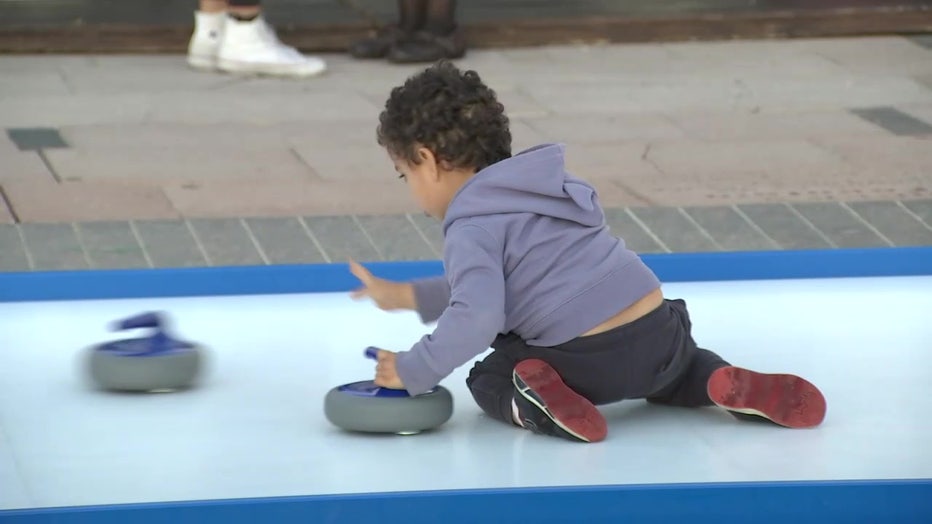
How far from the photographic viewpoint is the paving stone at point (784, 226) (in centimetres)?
366

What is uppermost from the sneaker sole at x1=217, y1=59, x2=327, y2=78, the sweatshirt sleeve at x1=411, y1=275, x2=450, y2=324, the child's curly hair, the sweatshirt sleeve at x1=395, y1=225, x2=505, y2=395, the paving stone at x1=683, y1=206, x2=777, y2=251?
the child's curly hair

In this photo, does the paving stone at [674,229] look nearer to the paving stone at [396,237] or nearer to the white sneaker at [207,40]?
A: the paving stone at [396,237]

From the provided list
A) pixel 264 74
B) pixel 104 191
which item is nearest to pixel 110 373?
pixel 104 191

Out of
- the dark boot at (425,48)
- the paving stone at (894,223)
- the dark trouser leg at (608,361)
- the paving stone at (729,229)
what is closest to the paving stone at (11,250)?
the dark trouser leg at (608,361)

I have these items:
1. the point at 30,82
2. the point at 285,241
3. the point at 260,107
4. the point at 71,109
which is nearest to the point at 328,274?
the point at 285,241

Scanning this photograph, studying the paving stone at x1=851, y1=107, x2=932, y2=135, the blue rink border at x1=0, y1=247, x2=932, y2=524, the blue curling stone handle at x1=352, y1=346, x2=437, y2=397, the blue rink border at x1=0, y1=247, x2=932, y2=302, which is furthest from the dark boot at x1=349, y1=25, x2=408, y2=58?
the blue rink border at x1=0, y1=247, x2=932, y2=524

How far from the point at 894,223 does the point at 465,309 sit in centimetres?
196

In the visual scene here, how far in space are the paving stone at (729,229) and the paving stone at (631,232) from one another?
0.51 ft

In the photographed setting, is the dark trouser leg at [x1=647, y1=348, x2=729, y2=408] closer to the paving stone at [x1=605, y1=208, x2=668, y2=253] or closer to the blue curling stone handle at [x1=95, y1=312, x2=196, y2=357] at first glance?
the blue curling stone handle at [x1=95, y1=312, x2=196, y2=357]

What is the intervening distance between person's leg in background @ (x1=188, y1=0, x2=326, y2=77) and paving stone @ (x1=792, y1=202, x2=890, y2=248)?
7.25ft

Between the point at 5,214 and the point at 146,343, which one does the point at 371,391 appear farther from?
the point at 5,214

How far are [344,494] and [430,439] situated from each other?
0.99 ft

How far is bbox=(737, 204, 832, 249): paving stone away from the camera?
3.66 meters

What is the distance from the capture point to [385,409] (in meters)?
2.31
